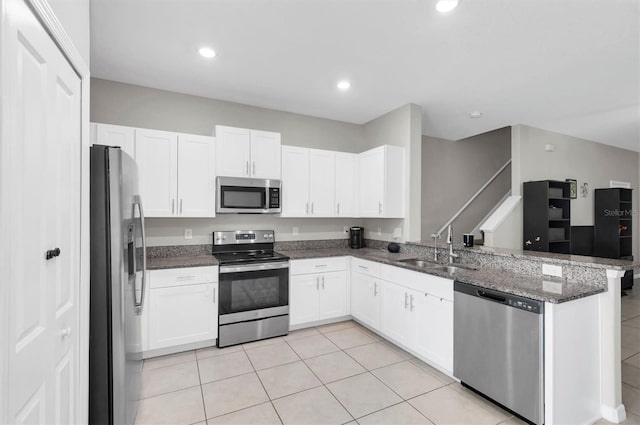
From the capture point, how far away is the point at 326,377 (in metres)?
2.58

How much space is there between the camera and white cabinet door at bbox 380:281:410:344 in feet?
9.73

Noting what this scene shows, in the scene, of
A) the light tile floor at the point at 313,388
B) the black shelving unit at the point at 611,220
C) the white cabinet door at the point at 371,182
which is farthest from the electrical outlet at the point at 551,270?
the black shelving unit at the point at 611,220

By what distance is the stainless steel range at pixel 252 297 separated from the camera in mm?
3123

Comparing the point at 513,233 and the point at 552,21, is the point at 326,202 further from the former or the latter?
the point at 513,233

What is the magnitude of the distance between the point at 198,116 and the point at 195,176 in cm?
85

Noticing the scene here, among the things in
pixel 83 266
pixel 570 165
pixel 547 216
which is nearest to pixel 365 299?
pixel 83 266

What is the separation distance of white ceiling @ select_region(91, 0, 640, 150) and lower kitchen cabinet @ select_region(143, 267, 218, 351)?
197cm

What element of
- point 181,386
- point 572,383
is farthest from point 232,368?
point 572,383

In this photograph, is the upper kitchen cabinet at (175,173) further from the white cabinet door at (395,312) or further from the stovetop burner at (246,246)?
the white cabinet door at (395,312)

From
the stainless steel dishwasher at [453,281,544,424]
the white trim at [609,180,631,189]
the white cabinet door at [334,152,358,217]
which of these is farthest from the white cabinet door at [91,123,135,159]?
the white trim at [609,180,631,189]

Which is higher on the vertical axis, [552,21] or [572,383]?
[552,21]

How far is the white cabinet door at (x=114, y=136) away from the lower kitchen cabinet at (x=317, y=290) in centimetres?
202

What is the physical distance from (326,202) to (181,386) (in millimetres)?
2470

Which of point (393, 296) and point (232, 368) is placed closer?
point (232, 368)
